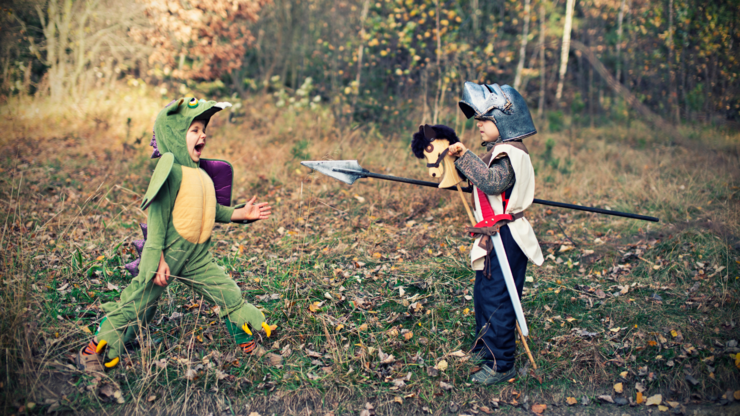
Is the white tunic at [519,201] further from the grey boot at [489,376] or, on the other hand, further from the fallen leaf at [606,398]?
the fallen leaf at [606,398]

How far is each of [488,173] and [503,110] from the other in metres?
0.42

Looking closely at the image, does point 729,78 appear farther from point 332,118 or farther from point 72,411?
point 72,411

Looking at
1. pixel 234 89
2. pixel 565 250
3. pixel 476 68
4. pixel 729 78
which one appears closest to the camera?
pixel 565 250

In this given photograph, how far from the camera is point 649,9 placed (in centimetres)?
1192

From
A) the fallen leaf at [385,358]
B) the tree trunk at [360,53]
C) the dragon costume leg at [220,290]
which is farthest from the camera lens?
the tree trunk at [360,53]

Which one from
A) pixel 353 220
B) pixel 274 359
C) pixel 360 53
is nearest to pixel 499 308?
pixel 274 359

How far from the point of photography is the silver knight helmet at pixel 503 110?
2896 mm

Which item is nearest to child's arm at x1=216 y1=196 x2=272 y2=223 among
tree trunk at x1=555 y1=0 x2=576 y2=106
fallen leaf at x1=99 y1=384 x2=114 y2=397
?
fallen leaf at x1=99 y1=384 x2=114 y2=397

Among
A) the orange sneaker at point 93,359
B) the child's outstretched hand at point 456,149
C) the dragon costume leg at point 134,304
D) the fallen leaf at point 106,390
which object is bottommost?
the fallen leaf at point 106,390

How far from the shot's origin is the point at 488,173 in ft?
9.18

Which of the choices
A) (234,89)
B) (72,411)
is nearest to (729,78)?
(234,89)

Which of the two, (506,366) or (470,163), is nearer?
(470,163)

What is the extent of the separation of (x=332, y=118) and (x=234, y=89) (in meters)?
3.96

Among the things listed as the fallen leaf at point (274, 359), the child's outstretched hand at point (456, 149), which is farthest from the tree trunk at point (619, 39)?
the fallen leaf at point (274, 359)
